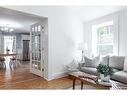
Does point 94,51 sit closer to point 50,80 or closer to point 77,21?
point 77,21

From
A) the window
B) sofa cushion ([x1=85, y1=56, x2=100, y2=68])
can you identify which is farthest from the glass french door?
the window

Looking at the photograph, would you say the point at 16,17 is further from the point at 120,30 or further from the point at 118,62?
the point at 118,62

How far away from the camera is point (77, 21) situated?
5.22 m

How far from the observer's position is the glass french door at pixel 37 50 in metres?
4.58

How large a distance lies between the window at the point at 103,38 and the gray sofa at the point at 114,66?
759 millimetres

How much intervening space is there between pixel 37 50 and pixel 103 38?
2668 mm

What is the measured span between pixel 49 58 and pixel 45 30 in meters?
1.00

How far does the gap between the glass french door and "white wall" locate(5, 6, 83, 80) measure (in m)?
0.47

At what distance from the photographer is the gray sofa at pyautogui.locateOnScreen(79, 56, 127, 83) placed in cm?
307

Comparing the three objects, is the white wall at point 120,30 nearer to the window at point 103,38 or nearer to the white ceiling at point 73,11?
the white ceiling at point 73,11

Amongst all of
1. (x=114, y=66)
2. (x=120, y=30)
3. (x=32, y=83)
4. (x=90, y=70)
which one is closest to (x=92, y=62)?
(x=90, y=70)

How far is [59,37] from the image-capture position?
4508mm
